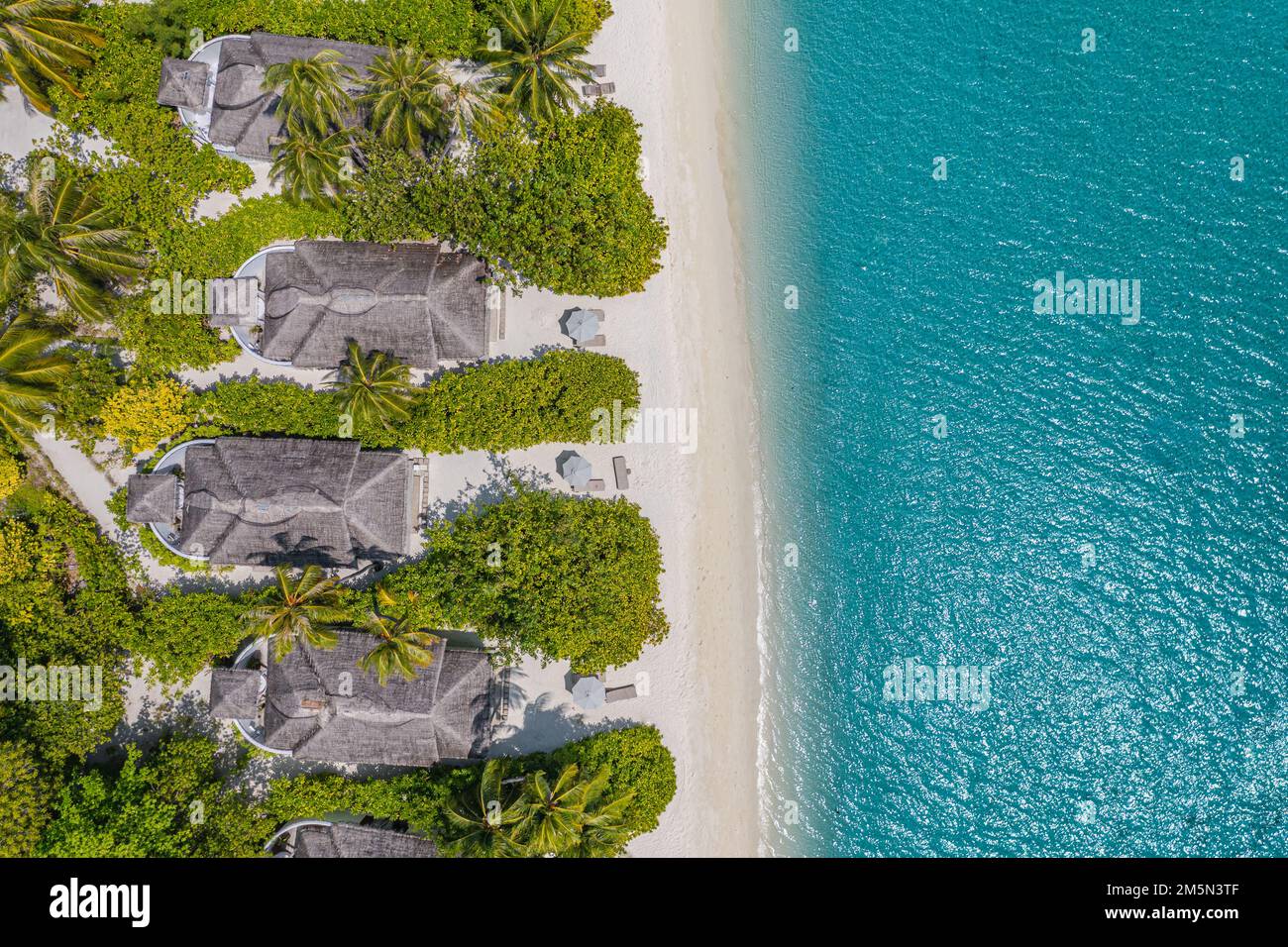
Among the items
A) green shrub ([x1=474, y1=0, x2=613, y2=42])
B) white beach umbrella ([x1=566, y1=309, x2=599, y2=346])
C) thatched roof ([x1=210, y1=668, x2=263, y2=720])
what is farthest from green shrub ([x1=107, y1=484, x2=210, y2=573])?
green shrub ([x1=474, y1=0, x2=613, y2=42])

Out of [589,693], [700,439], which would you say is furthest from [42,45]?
[589,693]

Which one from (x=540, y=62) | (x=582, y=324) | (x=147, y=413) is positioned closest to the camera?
(x=540, y=62)

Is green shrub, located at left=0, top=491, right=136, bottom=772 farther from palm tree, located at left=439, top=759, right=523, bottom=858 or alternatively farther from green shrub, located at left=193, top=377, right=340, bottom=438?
palm tree, located at left=439, top=759, right=523, bottom=858

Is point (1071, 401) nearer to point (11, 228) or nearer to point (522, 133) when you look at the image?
point (522, 133)

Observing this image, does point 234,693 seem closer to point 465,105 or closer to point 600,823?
point 600,823

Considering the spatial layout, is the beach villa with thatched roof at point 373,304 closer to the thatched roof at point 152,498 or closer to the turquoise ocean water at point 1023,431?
the thatched roof at point 152,498

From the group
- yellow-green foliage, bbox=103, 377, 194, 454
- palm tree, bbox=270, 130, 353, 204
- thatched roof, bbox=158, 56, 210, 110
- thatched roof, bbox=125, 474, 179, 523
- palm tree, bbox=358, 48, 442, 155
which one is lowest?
Answer: thatched roof, bbox=125, 474, 179, 523
